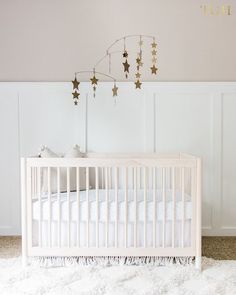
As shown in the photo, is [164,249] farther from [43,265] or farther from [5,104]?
[5,104]

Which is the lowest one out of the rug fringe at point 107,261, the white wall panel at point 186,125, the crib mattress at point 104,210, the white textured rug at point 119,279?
the white textured rug at point 119,279

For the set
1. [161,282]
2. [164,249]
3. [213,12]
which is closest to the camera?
[161,282]

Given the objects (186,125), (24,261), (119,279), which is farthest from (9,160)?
(119,279)

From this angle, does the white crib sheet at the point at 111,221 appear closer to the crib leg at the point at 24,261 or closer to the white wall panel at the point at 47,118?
the crib leg at the point at 24,261

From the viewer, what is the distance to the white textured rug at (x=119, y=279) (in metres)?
2.56

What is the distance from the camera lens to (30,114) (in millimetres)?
4039

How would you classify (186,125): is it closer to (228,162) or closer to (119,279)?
(228,162)

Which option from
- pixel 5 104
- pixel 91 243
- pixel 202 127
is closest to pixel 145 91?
pixel 202 127

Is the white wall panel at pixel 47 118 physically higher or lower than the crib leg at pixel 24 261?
higher

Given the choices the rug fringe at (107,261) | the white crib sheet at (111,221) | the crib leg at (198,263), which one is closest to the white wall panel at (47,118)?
the white crib sheet at (111,221)

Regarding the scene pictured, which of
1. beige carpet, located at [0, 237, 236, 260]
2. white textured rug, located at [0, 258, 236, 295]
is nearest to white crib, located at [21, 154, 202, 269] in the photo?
white textured rug, located at [0, 258, 236, 295]

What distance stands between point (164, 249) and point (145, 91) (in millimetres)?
1567

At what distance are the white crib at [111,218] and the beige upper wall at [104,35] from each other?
4.36 ft

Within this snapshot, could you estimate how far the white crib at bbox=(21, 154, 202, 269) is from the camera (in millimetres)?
2945
